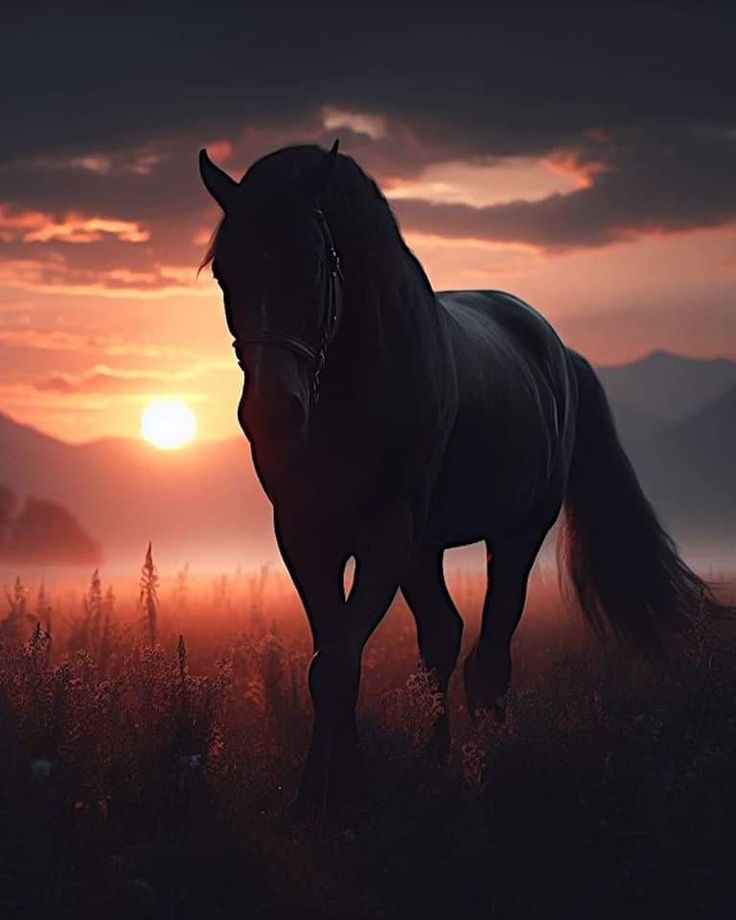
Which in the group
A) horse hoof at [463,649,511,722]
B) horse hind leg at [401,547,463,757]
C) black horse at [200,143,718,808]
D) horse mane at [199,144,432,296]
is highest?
horse mane at [199,144,432,296]

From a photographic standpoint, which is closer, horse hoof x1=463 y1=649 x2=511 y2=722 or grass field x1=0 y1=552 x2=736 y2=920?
grass field x1=0 y1=552 x2=736 y2=920

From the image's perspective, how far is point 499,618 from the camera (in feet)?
27.8

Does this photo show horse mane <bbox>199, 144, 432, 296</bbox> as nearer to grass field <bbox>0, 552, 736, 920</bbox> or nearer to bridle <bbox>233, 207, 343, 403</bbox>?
bridle <bbox>233, 207, 343, 403</bbox>

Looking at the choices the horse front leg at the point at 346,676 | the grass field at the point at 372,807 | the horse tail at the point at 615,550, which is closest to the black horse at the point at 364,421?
the horse front leg at the point at 346,676

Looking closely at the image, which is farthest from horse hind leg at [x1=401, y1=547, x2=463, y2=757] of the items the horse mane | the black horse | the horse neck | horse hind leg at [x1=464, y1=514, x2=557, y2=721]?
the horse mane

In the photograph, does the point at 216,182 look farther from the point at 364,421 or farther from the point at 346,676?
the point at 346,676

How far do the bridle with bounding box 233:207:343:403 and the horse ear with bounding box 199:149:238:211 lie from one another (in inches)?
14.3

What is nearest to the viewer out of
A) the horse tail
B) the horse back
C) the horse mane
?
the horse mane

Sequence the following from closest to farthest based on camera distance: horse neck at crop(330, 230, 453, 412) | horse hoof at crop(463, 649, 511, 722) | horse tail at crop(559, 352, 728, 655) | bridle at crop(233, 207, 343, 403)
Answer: bridle at crop(233, 207, 343, 403)
horse neck at crop(330, 230, 453, 412)
horse hoof at crop(463, 649, 511, 722)
horse tail at crop(559, 352, 728, 655)

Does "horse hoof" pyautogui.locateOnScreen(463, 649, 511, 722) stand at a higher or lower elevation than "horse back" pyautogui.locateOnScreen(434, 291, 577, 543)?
lower

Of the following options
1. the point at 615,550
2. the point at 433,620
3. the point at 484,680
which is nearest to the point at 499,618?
the point at 484,680

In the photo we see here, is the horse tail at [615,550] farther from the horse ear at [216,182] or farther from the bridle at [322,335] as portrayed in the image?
the horse ear at [216,182]

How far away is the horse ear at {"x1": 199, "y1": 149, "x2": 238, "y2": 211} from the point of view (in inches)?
204

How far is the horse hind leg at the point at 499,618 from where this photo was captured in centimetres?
821
